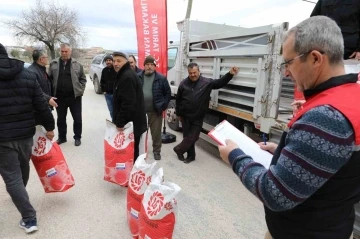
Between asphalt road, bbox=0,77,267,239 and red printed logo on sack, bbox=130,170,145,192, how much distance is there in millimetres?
500

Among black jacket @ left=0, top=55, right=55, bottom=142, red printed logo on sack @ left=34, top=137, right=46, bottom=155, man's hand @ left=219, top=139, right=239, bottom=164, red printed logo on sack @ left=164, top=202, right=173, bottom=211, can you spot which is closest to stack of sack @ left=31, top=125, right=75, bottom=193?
red printed logo on sack @ left=34, top=137, right=46, bottom=155

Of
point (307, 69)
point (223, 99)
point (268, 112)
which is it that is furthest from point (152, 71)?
point (307, 69)

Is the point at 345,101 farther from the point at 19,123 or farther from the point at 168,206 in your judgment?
the point at 19,123

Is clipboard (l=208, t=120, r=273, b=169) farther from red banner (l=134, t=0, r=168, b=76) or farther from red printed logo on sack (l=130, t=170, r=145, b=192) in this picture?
red banner (l=134, t=0, r=168, b=76)

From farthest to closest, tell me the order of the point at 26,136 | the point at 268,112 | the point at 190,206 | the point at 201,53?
the point at 201,53
the point at 268,112
the point at 190,206
the point at 26,136

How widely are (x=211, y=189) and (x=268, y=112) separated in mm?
1200

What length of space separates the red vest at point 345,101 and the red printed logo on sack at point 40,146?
2.50 metres

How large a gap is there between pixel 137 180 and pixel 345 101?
70.5 inches

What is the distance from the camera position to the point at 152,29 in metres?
5.11

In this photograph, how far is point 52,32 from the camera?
75.5 feet

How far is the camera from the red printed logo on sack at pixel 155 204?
6.03 ft

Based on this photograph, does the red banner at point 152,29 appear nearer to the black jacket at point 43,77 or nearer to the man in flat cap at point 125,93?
the black jacket at point 43,77

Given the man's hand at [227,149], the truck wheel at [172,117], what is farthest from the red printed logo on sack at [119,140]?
the truck wheel at [172,117]

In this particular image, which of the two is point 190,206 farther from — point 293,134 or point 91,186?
point 293,134
